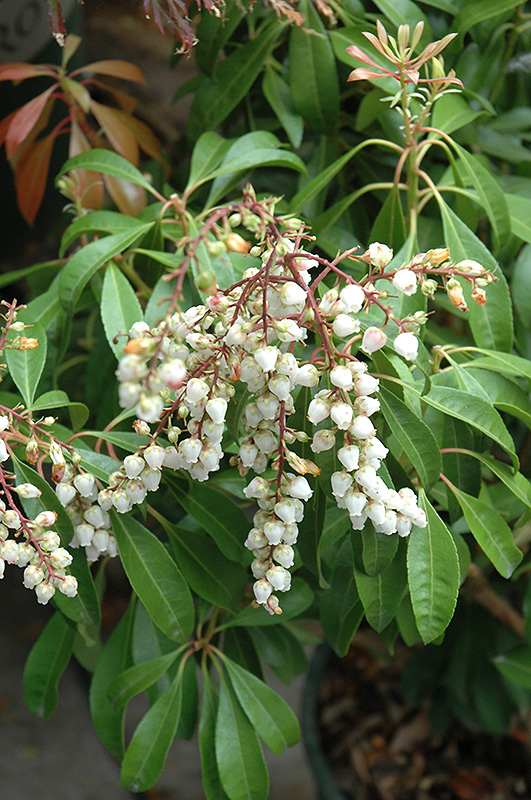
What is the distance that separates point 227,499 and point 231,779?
355 mm

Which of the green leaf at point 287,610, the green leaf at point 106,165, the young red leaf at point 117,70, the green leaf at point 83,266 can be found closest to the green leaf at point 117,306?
the green leaf at point 83,266

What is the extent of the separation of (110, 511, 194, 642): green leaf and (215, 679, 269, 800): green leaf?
22cm

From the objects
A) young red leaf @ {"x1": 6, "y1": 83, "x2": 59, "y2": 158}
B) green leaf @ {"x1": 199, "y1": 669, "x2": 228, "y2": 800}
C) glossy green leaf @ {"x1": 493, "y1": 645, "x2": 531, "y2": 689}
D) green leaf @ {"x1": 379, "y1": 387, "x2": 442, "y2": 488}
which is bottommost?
glossy green leaf @ {"x1": 493, "y1": 645, "x2": 531, "y2": 689}

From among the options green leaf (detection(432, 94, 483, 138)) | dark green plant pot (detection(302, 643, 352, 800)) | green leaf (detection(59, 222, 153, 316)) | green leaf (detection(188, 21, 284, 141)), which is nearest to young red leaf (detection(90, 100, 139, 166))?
green leaf (detection(188, 21, 284, 141))

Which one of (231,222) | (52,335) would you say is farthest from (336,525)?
(52,335)

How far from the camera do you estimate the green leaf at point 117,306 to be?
816mm

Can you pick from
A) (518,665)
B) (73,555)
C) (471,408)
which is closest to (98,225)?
(73,555)

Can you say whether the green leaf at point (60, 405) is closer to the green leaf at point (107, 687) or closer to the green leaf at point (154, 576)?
the green leaf at point (154, 576)

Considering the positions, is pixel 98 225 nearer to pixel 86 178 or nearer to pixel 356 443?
pixel 86 178

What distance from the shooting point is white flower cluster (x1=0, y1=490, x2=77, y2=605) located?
64 centimetres

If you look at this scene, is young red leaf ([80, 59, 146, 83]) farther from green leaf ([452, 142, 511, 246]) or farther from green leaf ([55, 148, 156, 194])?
green leaf ([452, 142, 511, 246])

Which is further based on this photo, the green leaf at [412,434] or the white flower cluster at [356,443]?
the green leaf at [412,434]

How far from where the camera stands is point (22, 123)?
1076 mm

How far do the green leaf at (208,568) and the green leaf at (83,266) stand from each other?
310 mm
